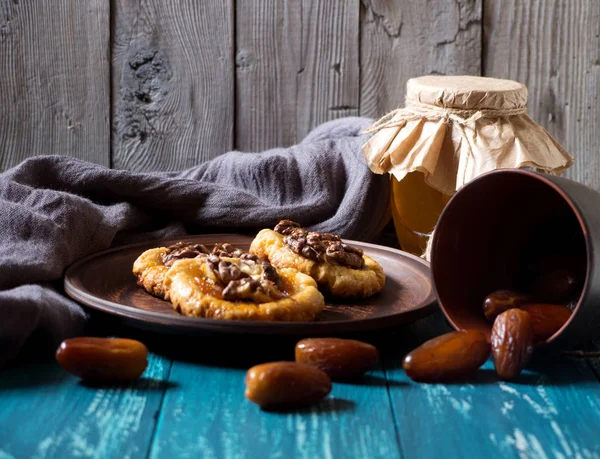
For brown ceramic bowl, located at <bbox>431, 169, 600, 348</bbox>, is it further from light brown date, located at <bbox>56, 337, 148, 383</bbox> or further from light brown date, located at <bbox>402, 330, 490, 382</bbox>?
light brown date, located at <bbox>56, 337, 148, 383</bbox>

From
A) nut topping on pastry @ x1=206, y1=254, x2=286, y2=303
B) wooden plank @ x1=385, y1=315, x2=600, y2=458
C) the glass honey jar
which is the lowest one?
wooden plank @ x1=385, y1=315, x2=600, y2=458

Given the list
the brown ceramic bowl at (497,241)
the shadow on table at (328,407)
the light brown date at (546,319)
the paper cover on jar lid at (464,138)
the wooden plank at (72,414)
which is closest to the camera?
the wooden plank at (72,414)

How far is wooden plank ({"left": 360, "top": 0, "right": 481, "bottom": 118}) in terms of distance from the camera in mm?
2445

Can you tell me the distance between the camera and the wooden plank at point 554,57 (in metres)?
2.45

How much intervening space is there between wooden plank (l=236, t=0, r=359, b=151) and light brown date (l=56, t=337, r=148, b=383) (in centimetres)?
Answer: 149

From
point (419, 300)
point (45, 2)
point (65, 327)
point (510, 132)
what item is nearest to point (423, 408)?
point (419, 300)

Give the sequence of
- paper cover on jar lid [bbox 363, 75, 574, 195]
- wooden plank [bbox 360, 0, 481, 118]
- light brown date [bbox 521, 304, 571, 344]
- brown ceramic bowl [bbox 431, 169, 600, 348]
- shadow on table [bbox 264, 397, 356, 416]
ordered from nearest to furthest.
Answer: shadow on table [bbox 264, 397, 356, 416] < light brown date [bbox 521, 304, 571, 344] < brown ceramic bowl [bbox 431, 169, 600, 348] < paper cover on jar lid [bbox 363, 75, 574, 195] < wooden plank [bbox 360, 0, 481, 118]

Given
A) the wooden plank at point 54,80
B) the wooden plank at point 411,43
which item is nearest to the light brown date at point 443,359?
the wooden plank at point 411,43

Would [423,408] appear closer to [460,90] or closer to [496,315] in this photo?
[496,315]

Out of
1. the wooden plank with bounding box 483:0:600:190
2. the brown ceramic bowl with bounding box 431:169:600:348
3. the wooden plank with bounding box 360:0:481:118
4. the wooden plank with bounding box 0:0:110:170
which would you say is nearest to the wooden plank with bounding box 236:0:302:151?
the wooden plank with bounding box 360:0:481:118

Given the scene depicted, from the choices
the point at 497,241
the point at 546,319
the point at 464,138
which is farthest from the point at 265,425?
the point at 464,138

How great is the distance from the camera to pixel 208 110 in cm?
253

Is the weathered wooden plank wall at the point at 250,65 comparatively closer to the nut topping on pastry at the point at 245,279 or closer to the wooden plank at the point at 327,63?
the wooden plank at the point at 327,63

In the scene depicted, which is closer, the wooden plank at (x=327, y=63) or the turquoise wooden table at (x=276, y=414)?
the turquoise wooden table at (x=276, y=414)
